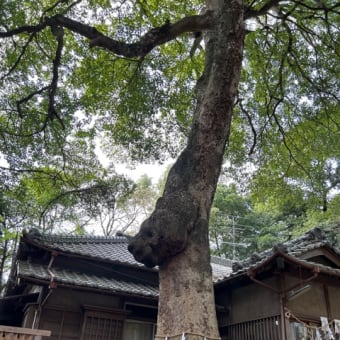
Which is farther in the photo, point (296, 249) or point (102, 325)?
point (296, 249)

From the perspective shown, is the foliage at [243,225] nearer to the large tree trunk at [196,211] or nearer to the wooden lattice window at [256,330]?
the wooden lattice window at [256,330]

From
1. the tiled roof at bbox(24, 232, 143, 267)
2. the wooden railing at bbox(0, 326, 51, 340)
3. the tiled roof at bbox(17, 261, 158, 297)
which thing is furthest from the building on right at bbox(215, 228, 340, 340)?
the wooden railing at bbox(0, 326, 51, 340)

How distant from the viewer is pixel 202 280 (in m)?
3.72

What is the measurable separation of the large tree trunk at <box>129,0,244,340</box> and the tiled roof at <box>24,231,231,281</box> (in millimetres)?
5170

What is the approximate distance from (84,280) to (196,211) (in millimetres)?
4874

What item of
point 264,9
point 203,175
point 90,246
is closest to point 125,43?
point 203,175

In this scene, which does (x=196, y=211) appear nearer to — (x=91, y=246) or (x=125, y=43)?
(x=125, y=43)

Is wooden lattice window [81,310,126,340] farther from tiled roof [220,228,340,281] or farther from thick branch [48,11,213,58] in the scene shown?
thick branch [48,11,213,58]

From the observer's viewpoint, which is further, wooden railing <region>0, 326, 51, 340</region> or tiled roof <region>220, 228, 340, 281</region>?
tiled roof <region>220, 228, 340, 281</region>

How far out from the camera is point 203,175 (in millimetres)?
4391

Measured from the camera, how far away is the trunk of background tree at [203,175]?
3.55m

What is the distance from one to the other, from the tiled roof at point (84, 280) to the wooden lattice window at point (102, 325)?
2.07 feet

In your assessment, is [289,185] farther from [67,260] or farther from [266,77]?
[67,260]

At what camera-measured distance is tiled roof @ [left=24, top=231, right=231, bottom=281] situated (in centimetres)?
857
